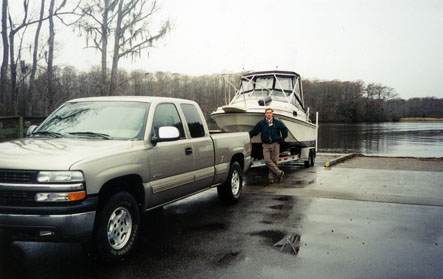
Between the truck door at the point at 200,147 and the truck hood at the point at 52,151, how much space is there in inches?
67.3

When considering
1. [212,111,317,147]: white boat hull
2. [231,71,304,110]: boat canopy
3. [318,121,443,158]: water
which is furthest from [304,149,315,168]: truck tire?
[318,121,443,158]: water

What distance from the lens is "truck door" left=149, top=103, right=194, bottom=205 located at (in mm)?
5758

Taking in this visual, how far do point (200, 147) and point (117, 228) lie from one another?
2.30m

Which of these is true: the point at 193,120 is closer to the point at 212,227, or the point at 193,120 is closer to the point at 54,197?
the point at 212,227

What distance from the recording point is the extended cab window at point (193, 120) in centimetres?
705

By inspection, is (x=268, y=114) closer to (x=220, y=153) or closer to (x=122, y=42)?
(x=220, y=153)

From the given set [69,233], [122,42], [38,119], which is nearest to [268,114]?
[69,233]

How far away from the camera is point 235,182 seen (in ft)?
28.9

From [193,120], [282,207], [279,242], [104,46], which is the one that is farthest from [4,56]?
[279,242]

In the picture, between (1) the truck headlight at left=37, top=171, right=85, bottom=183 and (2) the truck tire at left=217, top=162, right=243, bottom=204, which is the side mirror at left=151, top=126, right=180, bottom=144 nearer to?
(1) the truck headlight at left=37, top=171, right=85, bottom=183

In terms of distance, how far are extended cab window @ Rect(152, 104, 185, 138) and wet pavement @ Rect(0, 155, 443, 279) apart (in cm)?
158

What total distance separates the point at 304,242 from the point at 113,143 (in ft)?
9.39

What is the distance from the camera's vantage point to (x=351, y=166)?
15078 mm

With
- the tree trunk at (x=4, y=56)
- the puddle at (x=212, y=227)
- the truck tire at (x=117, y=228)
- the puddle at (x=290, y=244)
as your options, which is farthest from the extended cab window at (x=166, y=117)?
the tree trunk at (x=4, y=56)
